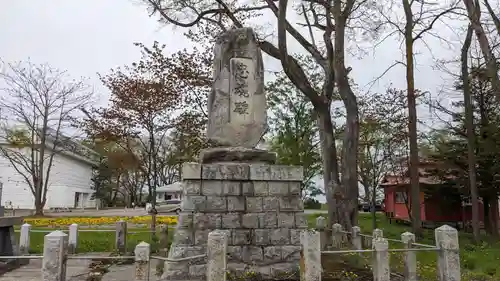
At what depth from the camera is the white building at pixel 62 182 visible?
4075 centimetres

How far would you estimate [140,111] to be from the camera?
18562mm

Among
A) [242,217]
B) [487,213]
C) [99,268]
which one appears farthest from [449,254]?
[487,213]

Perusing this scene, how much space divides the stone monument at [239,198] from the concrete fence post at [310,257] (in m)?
1.43

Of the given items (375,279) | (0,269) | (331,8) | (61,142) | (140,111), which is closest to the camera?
(375,279)

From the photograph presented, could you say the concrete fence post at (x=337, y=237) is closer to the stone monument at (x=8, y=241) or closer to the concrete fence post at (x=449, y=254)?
the concrete fence post at (x=449, y=254)

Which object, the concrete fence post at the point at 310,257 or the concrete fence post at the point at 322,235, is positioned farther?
the concrete fence post at the point at 322,235

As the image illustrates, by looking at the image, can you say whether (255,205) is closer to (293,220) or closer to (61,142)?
(293,220)

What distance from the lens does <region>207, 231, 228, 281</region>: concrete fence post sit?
6.18 metres

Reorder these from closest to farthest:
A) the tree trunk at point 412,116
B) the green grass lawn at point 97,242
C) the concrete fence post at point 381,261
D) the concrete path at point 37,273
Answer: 1. the concrete fence post at point 381,261
2. the concrete path at point 37,273
3. the green grass lawn at point 97,242
4. the tree trunk at point 412,116

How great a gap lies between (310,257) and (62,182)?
146 ft

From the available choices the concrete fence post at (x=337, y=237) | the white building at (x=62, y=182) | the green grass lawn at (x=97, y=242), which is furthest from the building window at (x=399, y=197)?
the white building at (x=62, y=182)

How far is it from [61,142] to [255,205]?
29.3 metres

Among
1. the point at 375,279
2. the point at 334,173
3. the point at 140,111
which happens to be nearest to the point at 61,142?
the point at 140,111

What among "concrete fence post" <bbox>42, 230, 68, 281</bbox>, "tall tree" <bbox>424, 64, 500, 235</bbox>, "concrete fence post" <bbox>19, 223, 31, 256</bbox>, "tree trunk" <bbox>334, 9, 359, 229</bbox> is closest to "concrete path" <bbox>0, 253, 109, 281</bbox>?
"concrete fence post" <bbox>19, 223, 31, 256</bbox>
